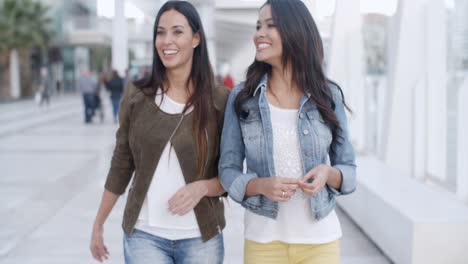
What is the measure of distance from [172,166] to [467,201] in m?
3.47

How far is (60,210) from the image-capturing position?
7488 mm

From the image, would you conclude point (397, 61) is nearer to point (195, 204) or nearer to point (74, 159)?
point (195, 204)

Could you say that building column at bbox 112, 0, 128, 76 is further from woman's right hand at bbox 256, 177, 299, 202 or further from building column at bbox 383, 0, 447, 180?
woman's right hand at bbox 256, 177, 299, 202

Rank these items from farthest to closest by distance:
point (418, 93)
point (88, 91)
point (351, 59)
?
point (88, 91) → point (351, 59) → point (418, 93)

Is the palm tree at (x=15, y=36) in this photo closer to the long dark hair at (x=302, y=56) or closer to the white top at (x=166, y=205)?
the white top at (x=166, y=205)

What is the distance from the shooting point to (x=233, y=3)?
31828 mm

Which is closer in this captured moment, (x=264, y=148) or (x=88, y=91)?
(x=264, y=148)

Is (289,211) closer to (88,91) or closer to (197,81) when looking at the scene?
(197,81)

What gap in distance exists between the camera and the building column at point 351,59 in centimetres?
1102

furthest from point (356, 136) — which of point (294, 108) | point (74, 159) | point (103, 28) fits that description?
point (103, 28)

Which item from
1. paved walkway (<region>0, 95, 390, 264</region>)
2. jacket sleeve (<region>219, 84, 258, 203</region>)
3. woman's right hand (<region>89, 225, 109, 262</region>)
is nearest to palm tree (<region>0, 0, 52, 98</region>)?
paved walkway (<region>0, 95, 390, 264</region>)

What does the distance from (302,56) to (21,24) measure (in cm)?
3909

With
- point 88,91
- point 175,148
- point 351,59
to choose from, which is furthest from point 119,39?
point 175,148

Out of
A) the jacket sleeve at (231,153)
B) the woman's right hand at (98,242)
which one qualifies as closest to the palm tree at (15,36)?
the woman's right hand at (98,242)
